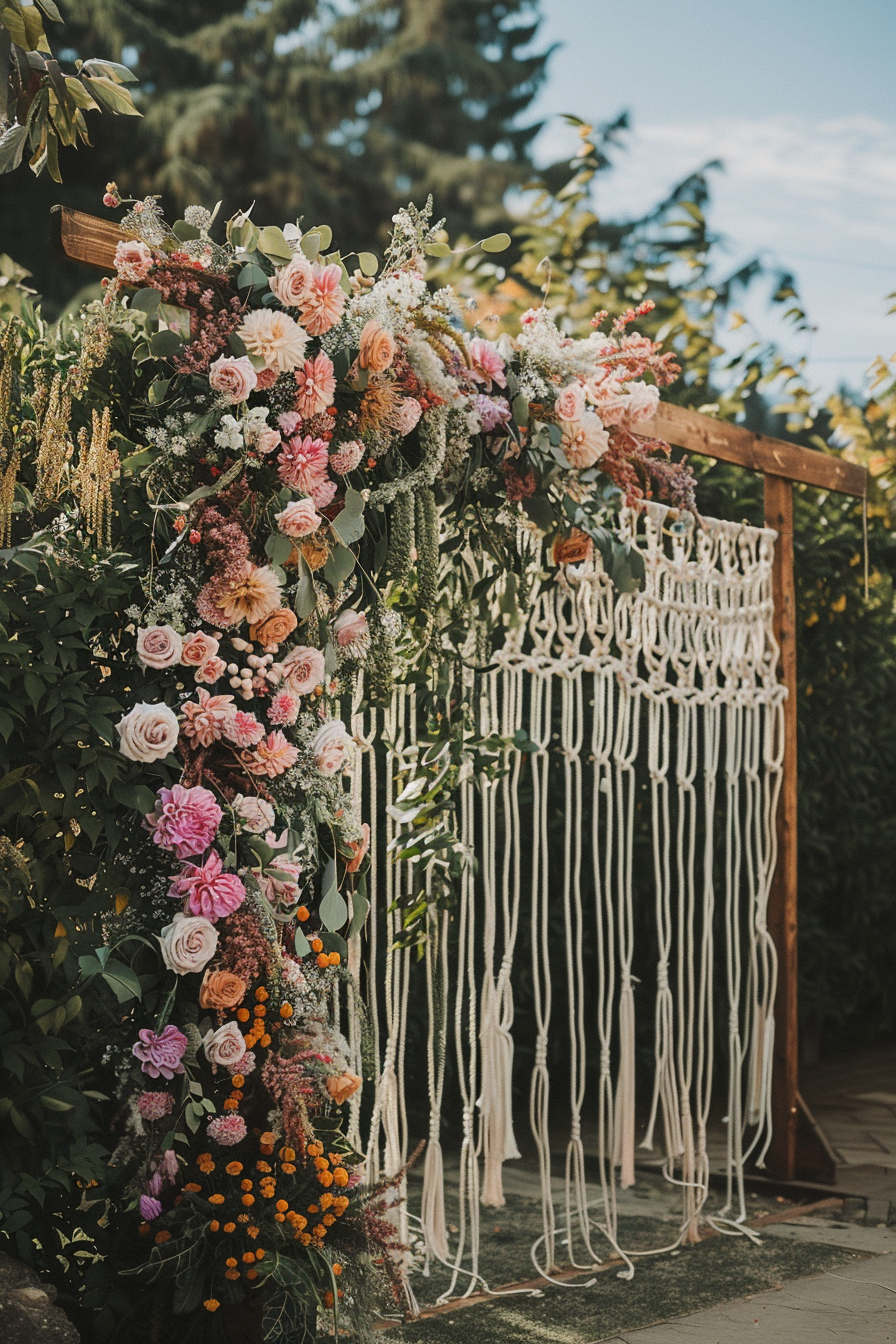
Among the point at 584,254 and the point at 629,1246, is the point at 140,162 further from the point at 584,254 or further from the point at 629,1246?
the point at 629,1246

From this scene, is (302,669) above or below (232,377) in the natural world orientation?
below

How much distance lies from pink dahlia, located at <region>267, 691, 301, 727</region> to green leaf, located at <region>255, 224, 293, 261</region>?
2.37 feet

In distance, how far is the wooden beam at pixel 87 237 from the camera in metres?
2.09

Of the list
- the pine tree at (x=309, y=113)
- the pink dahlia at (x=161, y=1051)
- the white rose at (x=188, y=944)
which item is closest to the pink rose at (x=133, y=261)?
the white rose at (x=188, y=944)

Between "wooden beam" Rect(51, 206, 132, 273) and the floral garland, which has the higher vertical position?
"wooden beam" Rect(51, 206, 132, 273)

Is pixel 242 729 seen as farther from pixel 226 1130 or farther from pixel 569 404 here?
pixel 569 404

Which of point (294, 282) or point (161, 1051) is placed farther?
point (294, 282)

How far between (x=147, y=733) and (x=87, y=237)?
0.82m

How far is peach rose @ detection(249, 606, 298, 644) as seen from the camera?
2111mm

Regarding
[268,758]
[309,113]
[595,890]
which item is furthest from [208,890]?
[309,113]

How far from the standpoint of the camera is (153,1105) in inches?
77.8

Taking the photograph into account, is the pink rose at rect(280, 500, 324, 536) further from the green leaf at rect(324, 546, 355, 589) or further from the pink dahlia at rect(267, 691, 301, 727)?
the pink dahlia at rect(267, 691, 301, 727)

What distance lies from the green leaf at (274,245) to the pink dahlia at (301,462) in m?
0.31

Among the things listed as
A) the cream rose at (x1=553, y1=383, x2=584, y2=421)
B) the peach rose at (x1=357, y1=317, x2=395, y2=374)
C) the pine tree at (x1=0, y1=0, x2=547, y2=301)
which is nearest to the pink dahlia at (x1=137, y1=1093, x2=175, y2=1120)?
the peach rose at (x1=357, y1=317, x2=395, y2=374)
